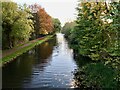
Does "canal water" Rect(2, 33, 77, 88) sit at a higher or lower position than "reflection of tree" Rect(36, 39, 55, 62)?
lower

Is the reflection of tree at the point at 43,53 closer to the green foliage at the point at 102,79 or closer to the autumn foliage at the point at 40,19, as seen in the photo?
the green foliage at the point at 102,79

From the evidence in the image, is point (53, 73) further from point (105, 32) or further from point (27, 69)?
point (105, 32)

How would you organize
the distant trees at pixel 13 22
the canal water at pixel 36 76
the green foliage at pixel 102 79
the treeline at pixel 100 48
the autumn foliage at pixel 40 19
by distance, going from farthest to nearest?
1. the autumn foliage at pixel 40 19
2. the distant trees at pixel 13 22
3. the canal water at pixel 36 76
4. the treeline at pixel 100 48
5. the green foliage at pixel 102 79

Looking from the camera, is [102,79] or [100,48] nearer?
[102,79]

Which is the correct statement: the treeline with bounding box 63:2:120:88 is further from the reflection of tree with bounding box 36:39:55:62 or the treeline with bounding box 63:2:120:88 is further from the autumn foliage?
the autumn foliage

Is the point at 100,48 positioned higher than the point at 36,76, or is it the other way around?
the point at 100,48

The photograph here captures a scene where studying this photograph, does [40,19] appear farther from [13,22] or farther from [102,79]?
[102,79]

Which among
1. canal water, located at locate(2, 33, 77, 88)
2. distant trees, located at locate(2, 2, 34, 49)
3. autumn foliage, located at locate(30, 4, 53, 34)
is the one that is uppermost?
autumn foliage, located at locate(30, 4, 53, 34)

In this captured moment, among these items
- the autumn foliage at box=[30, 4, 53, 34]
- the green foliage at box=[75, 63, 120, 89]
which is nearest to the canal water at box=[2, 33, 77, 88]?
the green foliage at box=[75, 63, 120, 89]

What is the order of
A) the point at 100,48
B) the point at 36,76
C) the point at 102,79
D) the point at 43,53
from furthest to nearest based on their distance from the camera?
the point at 43,53 → the point at 36,76 → the point at 100,48 → the point at 102,79

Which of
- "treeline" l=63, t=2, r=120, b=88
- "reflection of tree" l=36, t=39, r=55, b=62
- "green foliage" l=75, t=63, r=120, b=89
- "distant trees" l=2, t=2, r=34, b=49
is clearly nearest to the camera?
"green foliage" l=75, t=63, r=120, b=89

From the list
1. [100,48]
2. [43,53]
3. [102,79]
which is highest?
[100,48]

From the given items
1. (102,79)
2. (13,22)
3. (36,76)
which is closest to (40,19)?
(13,22)

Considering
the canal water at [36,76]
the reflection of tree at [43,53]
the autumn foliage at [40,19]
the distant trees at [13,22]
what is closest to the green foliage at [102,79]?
the canal water at [36,76]
